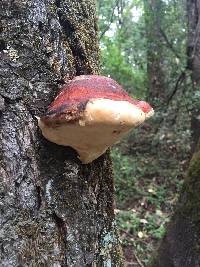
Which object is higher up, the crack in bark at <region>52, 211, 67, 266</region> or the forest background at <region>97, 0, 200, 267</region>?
the crack in bark at <region>52, 211, 67, 266</region>

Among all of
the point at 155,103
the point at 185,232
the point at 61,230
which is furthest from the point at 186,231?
the point at 155,103

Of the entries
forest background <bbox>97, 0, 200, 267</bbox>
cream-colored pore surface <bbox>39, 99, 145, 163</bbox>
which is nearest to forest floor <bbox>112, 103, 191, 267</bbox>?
forest background <bbox>97, 0, 200, 267</bbox>

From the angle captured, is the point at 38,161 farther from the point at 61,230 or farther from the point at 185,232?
the point at 185,232

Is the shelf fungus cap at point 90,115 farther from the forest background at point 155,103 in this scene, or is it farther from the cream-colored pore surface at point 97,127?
the forest background at point 155,103

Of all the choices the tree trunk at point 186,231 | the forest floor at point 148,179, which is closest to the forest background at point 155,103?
the forest floor at point 148,179

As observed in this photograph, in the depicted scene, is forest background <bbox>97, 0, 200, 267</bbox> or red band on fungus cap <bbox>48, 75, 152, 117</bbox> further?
forest background <bbox>97, 0, 200, 267</bbox>

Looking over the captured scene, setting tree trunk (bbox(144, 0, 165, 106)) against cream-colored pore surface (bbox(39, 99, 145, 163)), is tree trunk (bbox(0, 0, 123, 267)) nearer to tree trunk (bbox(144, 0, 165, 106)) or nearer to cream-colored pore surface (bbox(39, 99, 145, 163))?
cream-colored pore surface (bbox(39, 99, 145, 163))

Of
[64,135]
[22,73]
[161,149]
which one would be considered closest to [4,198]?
[64,135]
